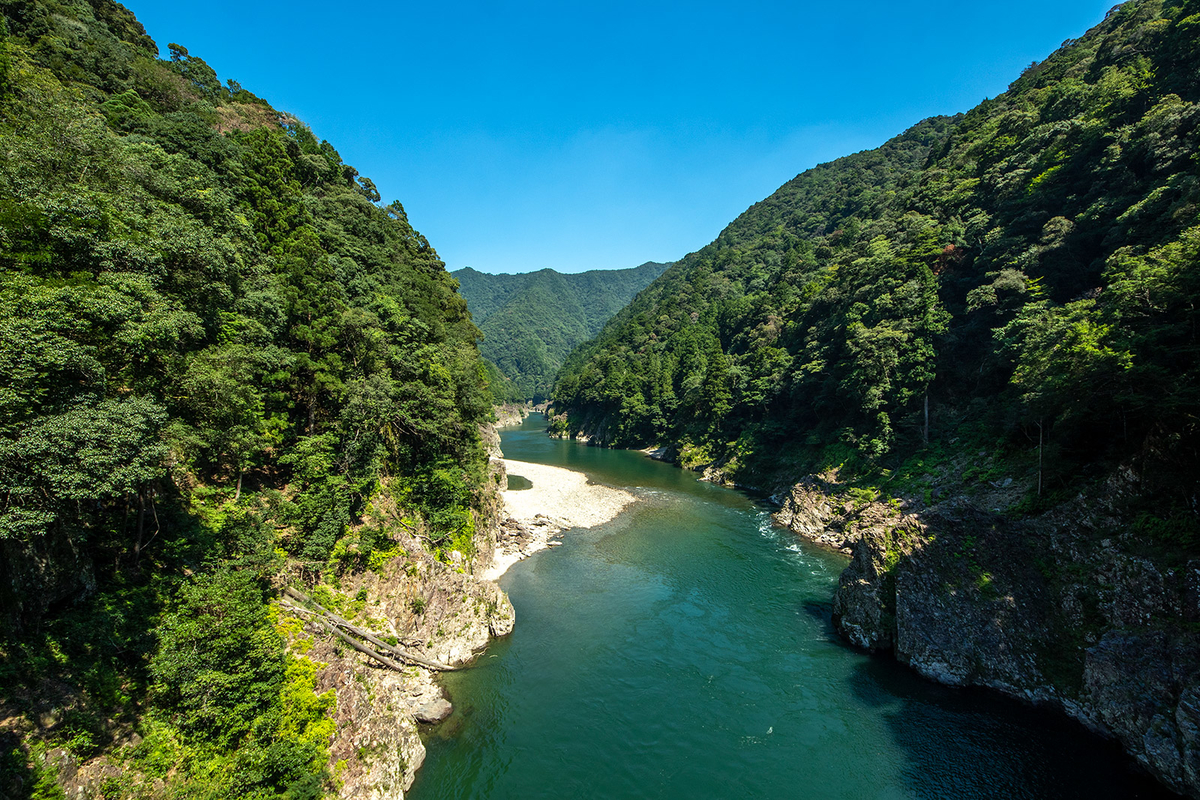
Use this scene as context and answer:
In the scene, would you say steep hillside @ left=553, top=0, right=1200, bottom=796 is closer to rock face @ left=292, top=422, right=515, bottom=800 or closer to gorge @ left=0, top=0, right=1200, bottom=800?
gorge @ left=0, top=0, right=1200, bottom=800

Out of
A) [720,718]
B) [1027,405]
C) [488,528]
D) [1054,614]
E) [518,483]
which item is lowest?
[720,718]

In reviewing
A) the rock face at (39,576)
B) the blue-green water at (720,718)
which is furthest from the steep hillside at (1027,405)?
the rock face at (39,576)

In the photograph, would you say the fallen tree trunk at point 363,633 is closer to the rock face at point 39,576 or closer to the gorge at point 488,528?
the gorge at point 488,528

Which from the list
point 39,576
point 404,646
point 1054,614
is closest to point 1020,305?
point 1054,614

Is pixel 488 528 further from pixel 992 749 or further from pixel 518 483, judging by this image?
pixel 992 749

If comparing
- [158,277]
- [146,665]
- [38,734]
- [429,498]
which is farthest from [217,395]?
[429,498]

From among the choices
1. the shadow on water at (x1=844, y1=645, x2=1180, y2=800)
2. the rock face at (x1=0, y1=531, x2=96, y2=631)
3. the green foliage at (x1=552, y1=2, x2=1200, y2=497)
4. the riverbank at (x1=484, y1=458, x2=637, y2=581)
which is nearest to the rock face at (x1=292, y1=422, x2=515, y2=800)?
the riverbank at (x1=484, y1=458, x2=637, y2=581)
